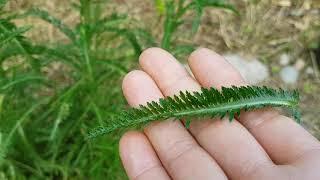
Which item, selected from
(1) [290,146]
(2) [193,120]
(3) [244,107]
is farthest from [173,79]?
(1) [290,146]

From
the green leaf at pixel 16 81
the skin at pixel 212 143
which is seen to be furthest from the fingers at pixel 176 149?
the green leaf at pixel 16 81

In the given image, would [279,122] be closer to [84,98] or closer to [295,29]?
[84,98]

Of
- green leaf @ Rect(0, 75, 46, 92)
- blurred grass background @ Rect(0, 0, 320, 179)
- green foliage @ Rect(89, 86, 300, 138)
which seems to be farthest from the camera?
blurred grass background @ Rect(0, 0, 320, 179)

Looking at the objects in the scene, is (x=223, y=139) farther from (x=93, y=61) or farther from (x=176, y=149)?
(x=93, y=61)

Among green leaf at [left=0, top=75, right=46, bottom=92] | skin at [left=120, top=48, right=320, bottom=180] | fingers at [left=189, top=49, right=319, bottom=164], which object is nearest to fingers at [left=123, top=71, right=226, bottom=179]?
skin at [left=120, top=48, right=320, bottom=180]

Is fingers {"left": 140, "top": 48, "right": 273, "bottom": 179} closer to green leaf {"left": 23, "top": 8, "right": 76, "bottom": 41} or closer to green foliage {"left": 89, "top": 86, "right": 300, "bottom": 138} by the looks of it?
green foliage {"left": 89, "top": 86, "right": 300, "bottom": 138}
